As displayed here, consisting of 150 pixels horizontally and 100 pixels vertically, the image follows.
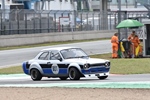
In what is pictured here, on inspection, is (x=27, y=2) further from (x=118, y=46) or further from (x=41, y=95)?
(x=41, y=95)

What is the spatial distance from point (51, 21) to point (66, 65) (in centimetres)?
3952

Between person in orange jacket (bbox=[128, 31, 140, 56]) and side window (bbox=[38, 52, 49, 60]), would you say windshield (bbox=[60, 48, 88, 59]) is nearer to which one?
side window (bbox=[38, 52, 49, 60])

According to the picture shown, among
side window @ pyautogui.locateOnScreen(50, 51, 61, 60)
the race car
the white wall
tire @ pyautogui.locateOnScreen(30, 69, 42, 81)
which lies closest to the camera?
the race car

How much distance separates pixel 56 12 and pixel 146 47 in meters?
28.1

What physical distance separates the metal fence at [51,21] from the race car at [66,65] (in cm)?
2730

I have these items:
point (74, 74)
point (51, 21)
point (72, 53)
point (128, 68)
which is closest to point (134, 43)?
point (128, 68)

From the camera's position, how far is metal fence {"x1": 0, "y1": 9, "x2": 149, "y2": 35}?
181 ft

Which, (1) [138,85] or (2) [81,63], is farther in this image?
(2) [81,63]

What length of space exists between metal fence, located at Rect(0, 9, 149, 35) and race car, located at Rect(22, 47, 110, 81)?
89.6ft

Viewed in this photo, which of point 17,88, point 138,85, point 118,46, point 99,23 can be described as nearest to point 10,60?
point 118,46

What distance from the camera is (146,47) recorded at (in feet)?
115

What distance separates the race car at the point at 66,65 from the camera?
819 inches

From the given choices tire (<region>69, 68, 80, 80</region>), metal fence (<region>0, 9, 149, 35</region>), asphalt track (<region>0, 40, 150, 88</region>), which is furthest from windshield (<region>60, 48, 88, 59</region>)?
metal fence (<region>0, 9, 149, 35</region>)

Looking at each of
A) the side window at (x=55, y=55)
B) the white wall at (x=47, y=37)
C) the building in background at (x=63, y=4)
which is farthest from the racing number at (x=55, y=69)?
the building in background at (x=63, y=4)
